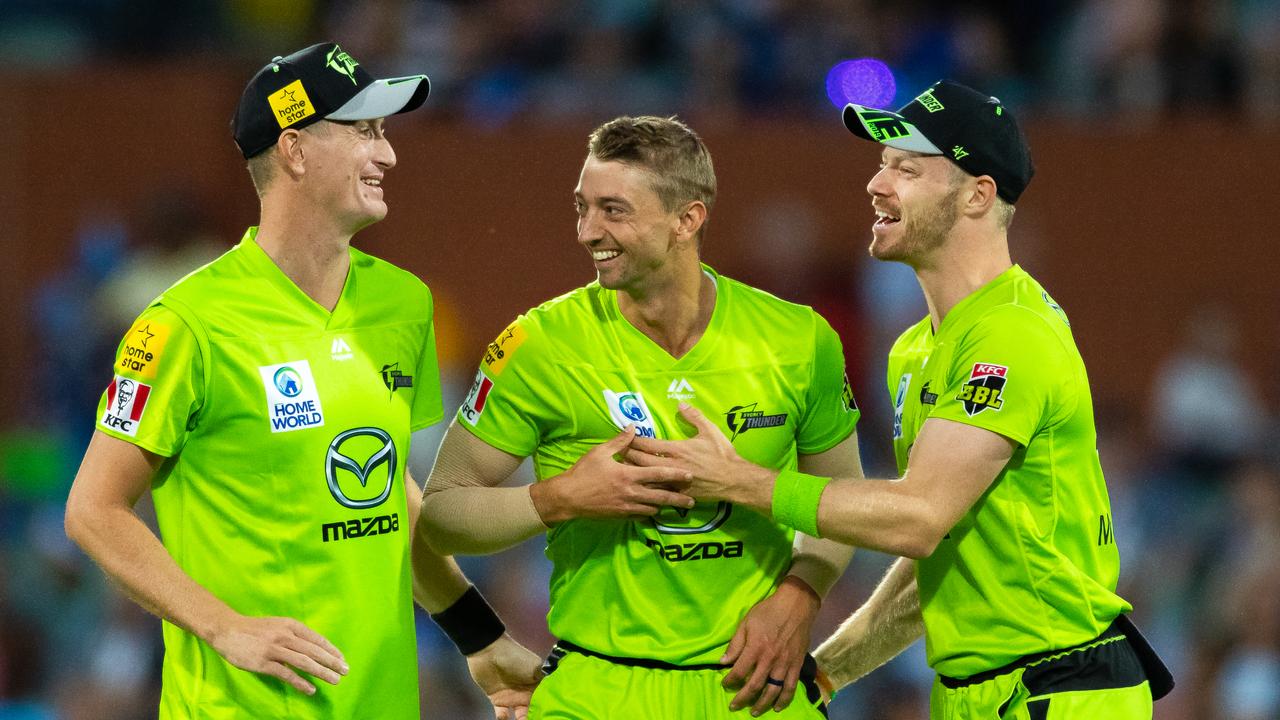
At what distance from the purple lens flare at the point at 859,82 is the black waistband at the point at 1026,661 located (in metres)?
6.36

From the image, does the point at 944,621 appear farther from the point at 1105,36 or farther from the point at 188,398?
the point at 1105,36

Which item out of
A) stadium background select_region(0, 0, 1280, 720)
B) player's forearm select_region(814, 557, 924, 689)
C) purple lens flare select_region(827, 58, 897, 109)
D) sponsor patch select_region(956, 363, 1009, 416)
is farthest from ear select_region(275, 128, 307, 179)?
purple lens flare select_region(827, 58, 897, 109)

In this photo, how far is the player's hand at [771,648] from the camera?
15.1ft

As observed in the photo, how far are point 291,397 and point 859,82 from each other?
6.97 metres

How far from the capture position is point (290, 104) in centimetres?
446

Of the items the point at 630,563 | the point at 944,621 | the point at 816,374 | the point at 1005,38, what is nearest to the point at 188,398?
the point at 630,563

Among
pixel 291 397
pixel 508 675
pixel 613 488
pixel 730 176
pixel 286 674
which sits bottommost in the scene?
pixel 508 675

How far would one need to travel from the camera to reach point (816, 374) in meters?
4.80

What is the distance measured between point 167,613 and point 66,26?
7.91 metres

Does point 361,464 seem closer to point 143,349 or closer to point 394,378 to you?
point 394,378

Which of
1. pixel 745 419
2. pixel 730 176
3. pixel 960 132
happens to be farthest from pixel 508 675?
pixel 730 176

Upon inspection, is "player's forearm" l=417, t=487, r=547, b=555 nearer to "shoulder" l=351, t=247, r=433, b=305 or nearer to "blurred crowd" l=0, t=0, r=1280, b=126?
"shoulder" l=351, t=247, r=433, b=305

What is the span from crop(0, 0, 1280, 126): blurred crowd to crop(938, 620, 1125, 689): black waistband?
6222mm

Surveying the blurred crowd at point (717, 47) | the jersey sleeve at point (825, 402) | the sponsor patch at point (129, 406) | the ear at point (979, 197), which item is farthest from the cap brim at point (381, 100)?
the blurred crowd at point (717, 47)
